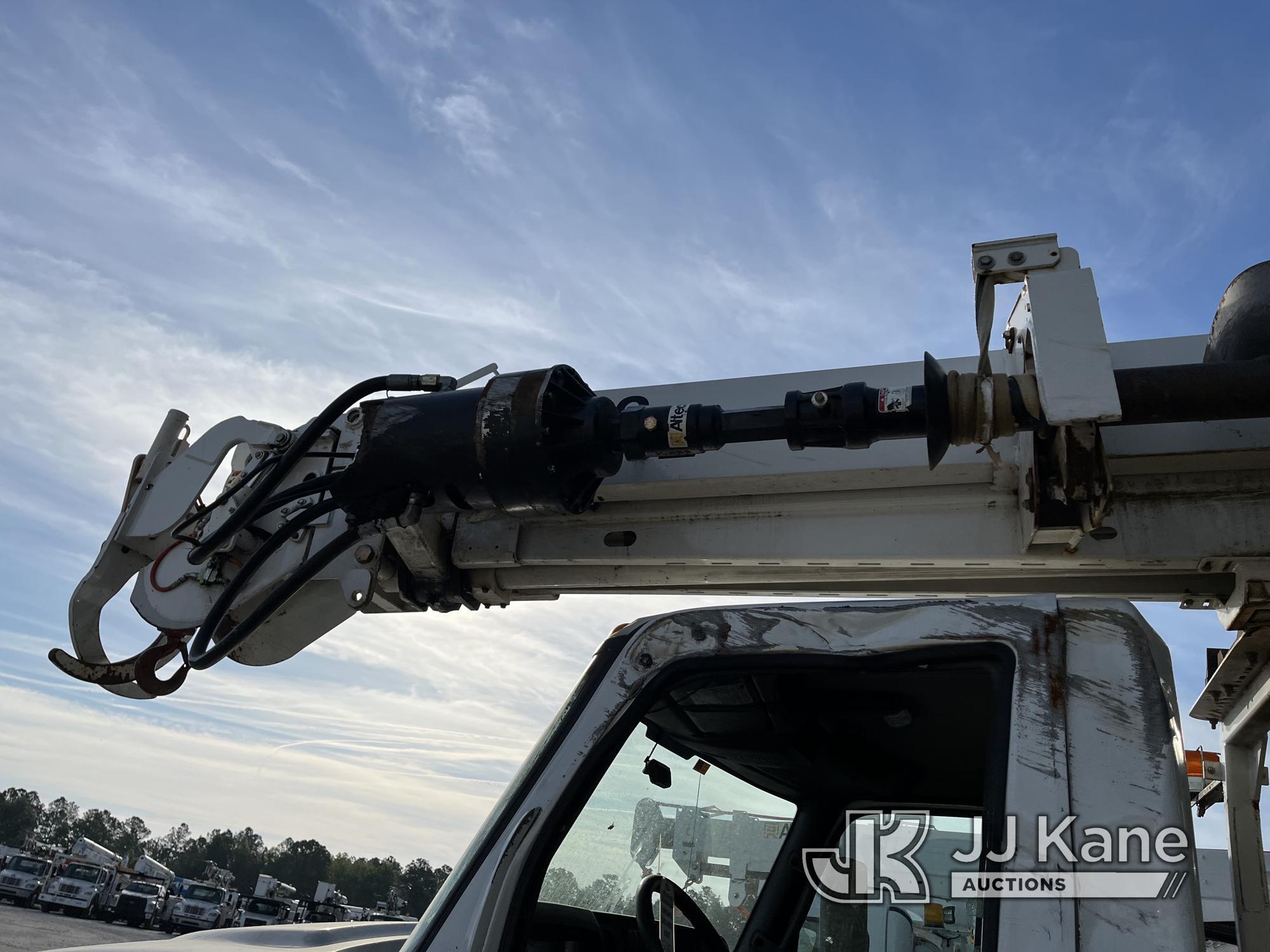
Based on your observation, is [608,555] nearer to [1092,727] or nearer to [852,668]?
[852,668]

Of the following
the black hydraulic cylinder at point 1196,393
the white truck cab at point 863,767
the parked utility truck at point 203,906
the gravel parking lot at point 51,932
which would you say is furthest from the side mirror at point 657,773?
the parked utility truck at point 203,906

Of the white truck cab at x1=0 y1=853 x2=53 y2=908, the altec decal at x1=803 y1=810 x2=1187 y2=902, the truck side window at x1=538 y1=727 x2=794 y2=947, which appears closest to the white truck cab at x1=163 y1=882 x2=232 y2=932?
the white truck cab at x1=0 y1=853 x2=53 y2=908

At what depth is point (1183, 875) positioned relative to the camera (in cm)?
126

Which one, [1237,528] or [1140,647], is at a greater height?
[1237,528]

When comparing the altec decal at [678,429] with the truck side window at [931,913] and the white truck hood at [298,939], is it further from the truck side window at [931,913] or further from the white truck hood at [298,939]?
the white truck hood at [298,939]

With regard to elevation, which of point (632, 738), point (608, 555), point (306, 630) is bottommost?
point (632, 738)

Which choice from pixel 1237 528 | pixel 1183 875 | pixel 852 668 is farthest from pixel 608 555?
pixel 1183 875

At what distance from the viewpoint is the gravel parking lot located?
1977 centimetres

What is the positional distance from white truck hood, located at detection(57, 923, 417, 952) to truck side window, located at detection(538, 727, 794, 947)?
1451mm

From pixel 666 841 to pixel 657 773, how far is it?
14 centimetres

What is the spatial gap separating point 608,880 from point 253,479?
2.38 meters

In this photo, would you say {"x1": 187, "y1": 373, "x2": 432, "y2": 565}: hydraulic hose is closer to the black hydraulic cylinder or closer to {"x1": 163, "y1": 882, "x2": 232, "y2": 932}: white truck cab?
the black hydraulic cylinder

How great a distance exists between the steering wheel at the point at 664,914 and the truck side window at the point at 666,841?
1 centimetres

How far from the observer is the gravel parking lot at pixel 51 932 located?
19.8 meters
